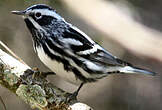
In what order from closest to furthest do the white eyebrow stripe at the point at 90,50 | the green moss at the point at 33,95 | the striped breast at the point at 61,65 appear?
1. the green moss at the point at 33,95
2. the striped breast at the point at 61,65
3. the white eyebrow stripe at the point at 90,50

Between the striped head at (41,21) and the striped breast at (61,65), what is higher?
the striped head at (41,21)

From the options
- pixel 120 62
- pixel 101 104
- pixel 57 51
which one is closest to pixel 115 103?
pixel 101 104

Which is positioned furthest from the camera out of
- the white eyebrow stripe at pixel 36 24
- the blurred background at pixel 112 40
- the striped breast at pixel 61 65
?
the blurred background at pixel 112 40

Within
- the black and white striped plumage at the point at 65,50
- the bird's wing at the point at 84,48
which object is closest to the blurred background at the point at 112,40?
the bird's wing at the point at 84,48

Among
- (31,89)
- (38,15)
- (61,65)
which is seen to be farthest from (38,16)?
(31,89)

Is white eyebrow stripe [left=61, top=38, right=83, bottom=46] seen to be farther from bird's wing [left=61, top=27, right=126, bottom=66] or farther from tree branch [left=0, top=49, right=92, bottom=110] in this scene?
tree branch [left=0, top=49, right=92, bottom=110]

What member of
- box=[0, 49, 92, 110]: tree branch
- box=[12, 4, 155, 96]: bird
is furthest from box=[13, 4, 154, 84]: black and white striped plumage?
box=[0, 49, 92, 110]: tree branch

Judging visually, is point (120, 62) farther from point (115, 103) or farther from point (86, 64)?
point (115, 103)

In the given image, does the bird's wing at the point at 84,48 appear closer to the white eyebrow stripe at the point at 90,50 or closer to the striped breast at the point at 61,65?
the white eyebrow stripe at the point at 90,50

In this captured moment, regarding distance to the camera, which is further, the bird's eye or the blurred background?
the blurred background

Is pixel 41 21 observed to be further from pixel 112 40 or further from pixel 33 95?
pixel 112 40
